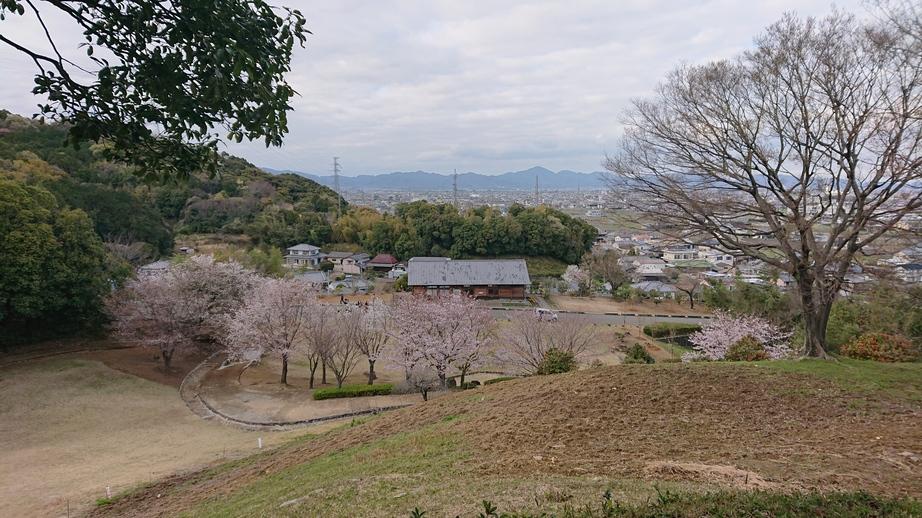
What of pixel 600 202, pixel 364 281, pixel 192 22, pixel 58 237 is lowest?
pixel 364 281

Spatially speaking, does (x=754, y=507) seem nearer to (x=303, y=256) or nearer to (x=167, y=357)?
(x=167, y=357)

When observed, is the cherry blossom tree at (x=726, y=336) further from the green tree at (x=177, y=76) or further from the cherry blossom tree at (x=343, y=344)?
the green tree at (x=177, y=76)

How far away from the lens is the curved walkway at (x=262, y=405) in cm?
1481

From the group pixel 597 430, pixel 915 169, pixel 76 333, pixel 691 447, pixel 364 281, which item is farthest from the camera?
pixel 364 281

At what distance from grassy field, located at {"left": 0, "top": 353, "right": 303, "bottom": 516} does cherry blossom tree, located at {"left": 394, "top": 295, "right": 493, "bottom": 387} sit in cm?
577

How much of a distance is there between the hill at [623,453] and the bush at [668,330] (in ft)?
63.1

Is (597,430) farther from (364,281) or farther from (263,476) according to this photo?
(364,281)

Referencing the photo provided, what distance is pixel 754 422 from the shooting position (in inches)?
272

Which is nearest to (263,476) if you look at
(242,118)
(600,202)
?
(242,118)

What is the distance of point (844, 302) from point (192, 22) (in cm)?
2643

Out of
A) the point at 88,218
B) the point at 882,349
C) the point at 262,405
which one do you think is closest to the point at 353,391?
the point at 262,405

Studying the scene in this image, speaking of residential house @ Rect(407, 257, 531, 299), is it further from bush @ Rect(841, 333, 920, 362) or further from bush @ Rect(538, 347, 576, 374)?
bush @ Rect(841, 333, 920, 362)

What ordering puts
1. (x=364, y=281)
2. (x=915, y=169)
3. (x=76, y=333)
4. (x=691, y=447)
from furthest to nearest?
(x=364, y=281), (x=76, y=333), (x=915, y=169), (x=691, y=447)

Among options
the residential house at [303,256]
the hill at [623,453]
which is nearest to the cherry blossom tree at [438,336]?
the hill at [623,453]
